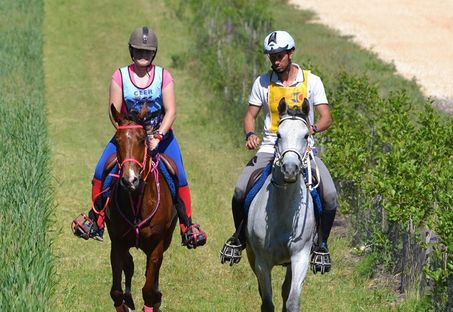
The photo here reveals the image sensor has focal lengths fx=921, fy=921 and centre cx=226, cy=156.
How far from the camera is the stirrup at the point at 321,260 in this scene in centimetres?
888

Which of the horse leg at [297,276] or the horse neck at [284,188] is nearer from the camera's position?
the horse neck at [284,188]

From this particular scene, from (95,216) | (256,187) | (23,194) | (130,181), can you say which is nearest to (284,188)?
(256,187)

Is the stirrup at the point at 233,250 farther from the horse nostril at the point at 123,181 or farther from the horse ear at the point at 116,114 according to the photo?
the horse ear at the point at 116,114

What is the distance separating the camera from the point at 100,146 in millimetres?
20641

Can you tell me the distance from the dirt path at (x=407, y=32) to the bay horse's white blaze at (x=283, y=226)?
16.3 metres

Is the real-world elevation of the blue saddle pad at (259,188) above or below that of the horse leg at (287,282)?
above

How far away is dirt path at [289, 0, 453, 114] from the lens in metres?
29.8

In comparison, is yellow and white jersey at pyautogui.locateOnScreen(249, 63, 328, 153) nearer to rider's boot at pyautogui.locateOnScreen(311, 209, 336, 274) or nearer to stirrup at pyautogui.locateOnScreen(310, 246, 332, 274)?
rider's boot at pyautogui.locateOnScreen(311, 209, 336, 274)

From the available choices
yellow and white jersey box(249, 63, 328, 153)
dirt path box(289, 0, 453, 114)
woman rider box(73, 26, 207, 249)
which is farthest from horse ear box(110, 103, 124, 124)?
dirt path box(289, 0, 453, 114)

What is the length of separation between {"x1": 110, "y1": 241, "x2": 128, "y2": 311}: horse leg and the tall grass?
63 centimetres

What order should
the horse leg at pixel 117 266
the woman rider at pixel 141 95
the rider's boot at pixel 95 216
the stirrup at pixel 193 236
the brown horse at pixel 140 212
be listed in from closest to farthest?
the brown horse at pixel 140 212
the woman rider at pixel 141 95
the horse leg at pixel 117 266
the rider's boot at pixel 95 216
the stirrup at pixel 193 236

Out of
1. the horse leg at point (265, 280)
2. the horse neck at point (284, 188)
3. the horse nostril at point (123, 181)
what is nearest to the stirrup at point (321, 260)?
the horse leg at point (265, 280)

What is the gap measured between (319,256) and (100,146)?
12.4 m

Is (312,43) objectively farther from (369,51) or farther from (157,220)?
(157,220)
